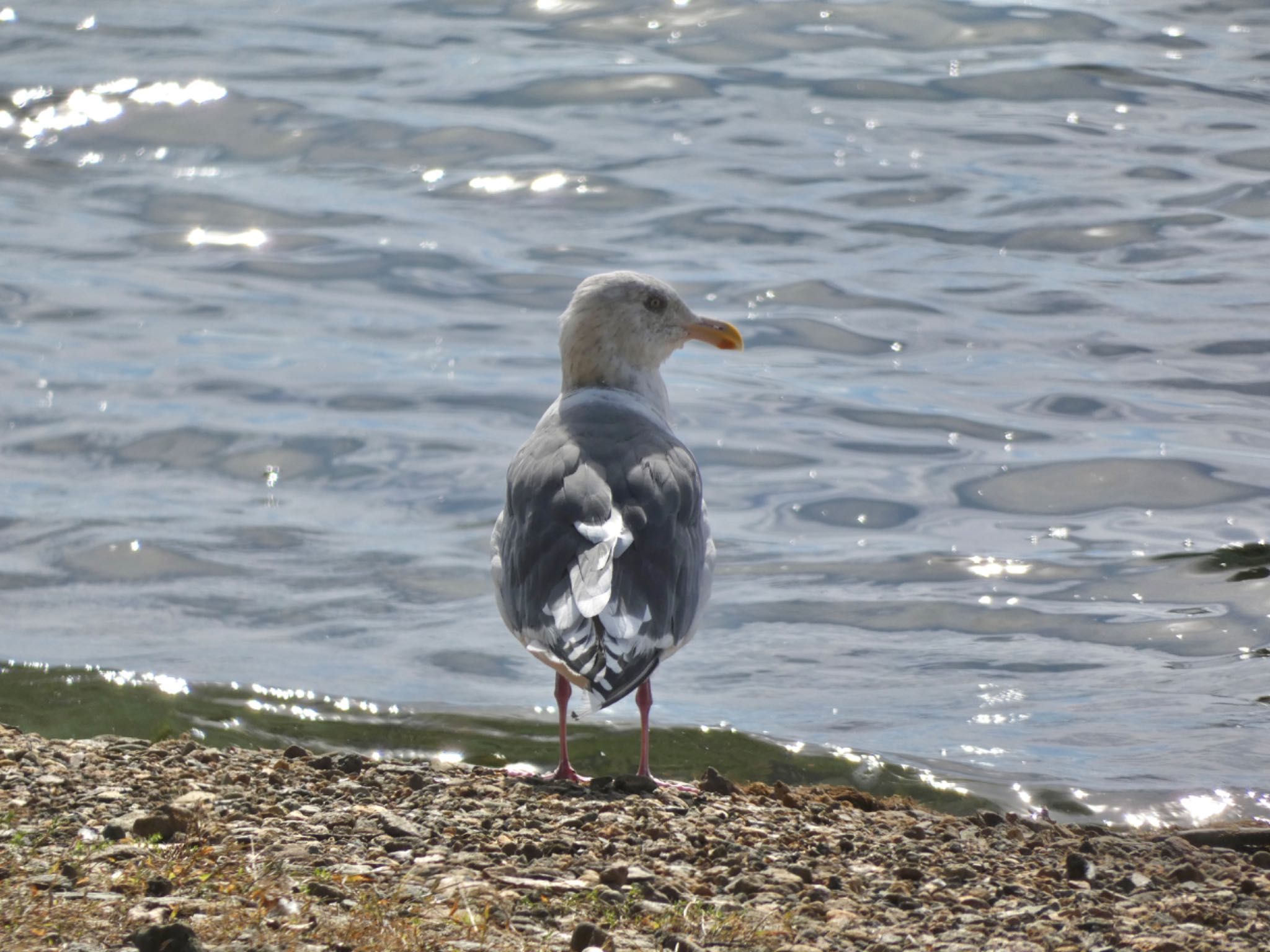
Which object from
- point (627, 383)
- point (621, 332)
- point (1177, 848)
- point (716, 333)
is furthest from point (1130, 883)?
point (716, 333)

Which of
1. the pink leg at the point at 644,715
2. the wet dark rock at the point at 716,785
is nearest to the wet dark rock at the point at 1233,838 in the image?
the wet dark rock at the point at 716,785

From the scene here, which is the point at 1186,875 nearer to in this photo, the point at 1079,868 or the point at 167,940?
the point at 1079,868

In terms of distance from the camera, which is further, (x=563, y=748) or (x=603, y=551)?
(x=563, y=748)

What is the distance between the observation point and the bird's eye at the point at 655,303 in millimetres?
8852

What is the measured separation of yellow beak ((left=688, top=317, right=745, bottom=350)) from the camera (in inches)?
360

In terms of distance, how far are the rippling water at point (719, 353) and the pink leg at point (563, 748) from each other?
5.09ft

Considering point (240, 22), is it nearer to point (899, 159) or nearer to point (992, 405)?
point (899, 159)

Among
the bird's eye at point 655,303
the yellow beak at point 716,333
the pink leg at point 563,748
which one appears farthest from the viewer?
the yellow beak at point 716,333

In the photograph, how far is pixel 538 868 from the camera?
5.22 meters

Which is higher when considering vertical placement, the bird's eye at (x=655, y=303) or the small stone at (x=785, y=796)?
the bird's eye at (x=655, y=303)

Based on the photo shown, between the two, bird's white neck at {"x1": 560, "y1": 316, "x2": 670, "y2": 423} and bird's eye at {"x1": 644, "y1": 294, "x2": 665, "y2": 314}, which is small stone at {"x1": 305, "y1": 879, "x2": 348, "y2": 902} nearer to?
bird's white neck at {"x1": 560, "y1": 316, "x2": 670, "y2": 423}

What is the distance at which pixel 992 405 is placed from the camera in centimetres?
1411

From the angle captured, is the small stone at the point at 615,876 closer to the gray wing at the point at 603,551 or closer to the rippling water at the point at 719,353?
the gray wing at the point at 603,551

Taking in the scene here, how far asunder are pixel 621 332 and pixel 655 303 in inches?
10.3
